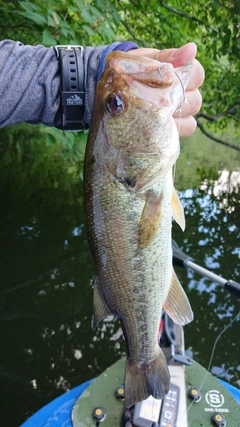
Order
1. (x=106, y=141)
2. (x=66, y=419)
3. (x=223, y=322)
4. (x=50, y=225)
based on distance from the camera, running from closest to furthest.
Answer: (x=106, y=141) → (x=66, y=419) → (x=223, y=322) → (x=50, y=225)

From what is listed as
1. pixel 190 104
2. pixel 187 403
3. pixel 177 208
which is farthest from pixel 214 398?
pixel 190 104

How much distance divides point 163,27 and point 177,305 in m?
5.46

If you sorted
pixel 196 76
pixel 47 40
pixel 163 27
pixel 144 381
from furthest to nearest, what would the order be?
pixel 163 27, pixel 47 40, pixel 144 381, pixel 196 76

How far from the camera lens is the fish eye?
146 centimetres

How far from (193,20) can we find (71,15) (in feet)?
8.89

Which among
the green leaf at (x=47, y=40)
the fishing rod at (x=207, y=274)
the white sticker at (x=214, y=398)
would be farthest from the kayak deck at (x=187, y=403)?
the green leaf at (x=47, y=40)

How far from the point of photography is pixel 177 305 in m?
1.83

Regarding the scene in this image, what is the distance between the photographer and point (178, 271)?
271 inches

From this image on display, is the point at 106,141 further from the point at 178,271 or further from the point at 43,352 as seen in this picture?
the point at 178,271

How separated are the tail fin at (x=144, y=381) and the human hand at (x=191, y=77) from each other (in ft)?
3.83

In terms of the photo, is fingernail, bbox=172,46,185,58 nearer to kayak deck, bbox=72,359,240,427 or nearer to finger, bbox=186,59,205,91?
finger, bbox=186,59,205,91

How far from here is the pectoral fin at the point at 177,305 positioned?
5.94 ft

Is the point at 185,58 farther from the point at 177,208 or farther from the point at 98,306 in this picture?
the point at 98,306

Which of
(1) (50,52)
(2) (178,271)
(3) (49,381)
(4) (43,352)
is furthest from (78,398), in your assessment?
(2) (178,271)
